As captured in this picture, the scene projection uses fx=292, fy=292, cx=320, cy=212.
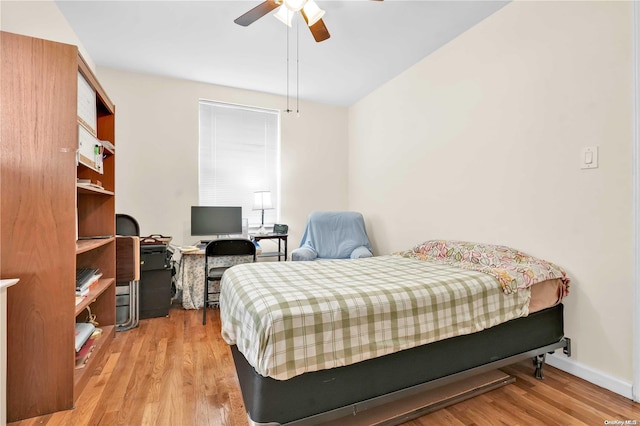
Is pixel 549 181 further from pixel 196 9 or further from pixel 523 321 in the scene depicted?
pixel 196 9

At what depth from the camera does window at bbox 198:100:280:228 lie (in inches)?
146

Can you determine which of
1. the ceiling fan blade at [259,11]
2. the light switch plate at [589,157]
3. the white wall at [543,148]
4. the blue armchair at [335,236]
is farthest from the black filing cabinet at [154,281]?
the light switch plate at [589,157]

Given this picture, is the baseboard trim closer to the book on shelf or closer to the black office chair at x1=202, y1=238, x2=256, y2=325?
the black office chair at x1=202, y1=238, x2=256, y2=325

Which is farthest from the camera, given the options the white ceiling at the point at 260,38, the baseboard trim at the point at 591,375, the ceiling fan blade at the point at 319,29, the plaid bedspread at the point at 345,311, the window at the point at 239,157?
the window at the point at 239,157

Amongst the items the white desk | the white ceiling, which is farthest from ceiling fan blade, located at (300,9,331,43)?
the white desk

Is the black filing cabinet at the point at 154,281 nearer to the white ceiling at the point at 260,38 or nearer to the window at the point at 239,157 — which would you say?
the window at the point at 239,157

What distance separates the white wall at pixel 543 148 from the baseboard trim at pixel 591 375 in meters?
0.04

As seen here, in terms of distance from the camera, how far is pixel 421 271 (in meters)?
1.95

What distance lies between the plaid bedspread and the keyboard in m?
0.94

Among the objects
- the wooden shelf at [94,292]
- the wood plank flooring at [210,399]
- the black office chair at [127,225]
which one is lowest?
the wood plank flooring at [210,399]

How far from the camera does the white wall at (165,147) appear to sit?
3293mm

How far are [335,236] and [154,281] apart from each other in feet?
6.65

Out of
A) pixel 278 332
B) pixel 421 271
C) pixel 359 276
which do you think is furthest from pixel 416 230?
pixel 278 332

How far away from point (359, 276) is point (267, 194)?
226 cm
